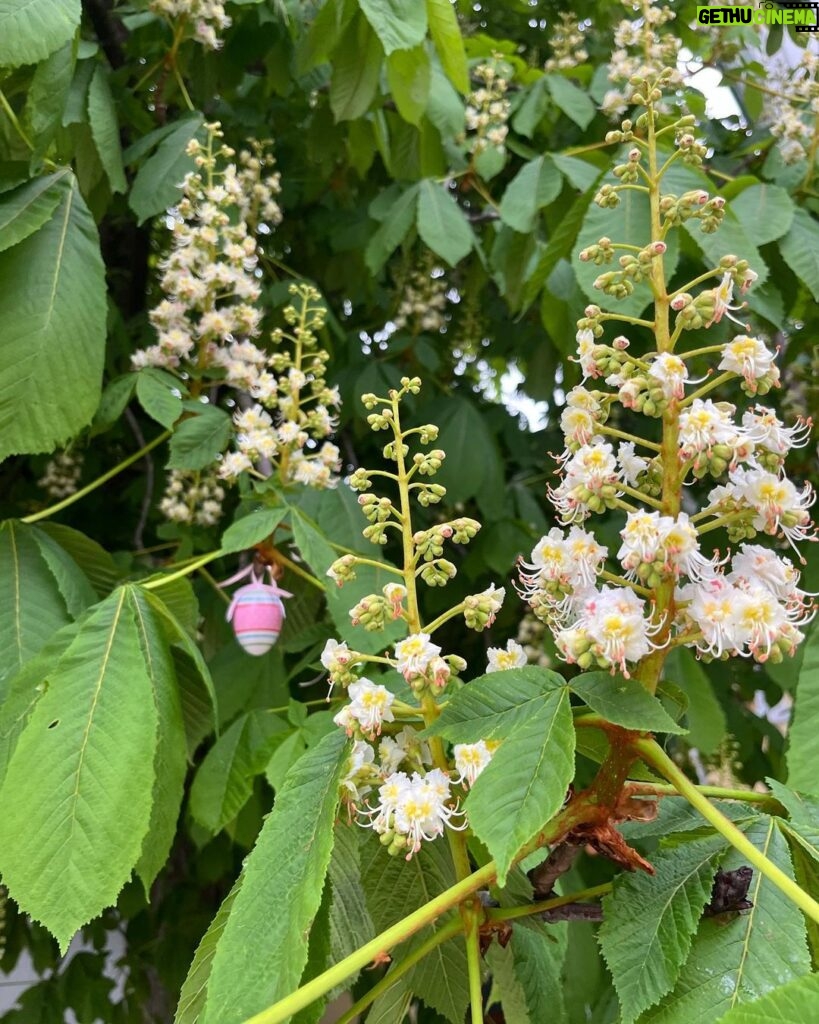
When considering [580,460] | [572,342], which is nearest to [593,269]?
[572,342]

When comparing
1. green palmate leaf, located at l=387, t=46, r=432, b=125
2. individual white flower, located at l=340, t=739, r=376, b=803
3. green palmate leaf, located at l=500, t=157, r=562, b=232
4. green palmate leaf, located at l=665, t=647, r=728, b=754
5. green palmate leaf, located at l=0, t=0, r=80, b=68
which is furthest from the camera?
green palmate leaf, located at l=500, t=157, r=562, b=232

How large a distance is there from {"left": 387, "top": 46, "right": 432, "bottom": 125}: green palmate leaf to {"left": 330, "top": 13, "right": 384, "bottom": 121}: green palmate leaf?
7cm

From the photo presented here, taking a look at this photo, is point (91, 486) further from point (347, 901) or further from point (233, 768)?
point (347, 901)

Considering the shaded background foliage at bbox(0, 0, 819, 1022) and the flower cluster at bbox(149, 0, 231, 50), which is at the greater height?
the flower cluster at bbox(149, 0, 231, 50)

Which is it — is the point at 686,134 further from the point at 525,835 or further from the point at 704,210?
the point at 525,835

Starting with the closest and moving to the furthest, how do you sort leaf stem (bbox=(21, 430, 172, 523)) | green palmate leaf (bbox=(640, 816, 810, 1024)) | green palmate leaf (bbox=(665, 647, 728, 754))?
green palmate leaf (bbox=(640, 816, 810, 1024)), leaf stem (bbox=(21, 430, 172, 523)), green palmate leaf (bbox=(665, 647, 728, 754))

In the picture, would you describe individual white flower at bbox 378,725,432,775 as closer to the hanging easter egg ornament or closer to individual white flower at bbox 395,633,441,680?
individual white flower at bbox 395,633,441,680

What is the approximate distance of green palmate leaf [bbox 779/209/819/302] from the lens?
1.41 m

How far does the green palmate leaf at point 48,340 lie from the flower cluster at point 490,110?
0.94 metres

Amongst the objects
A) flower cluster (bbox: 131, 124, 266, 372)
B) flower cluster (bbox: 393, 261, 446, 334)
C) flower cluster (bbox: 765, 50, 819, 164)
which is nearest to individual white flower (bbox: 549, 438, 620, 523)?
Result: flower cluster (bbox: 131, 124, 266, 372)

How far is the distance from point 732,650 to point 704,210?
29cm

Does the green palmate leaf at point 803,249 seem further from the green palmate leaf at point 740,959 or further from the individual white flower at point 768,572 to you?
the green palmate leaf at point 740,959

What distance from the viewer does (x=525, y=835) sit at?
0.47 m

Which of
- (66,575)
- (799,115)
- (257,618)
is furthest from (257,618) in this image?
(799,115)
